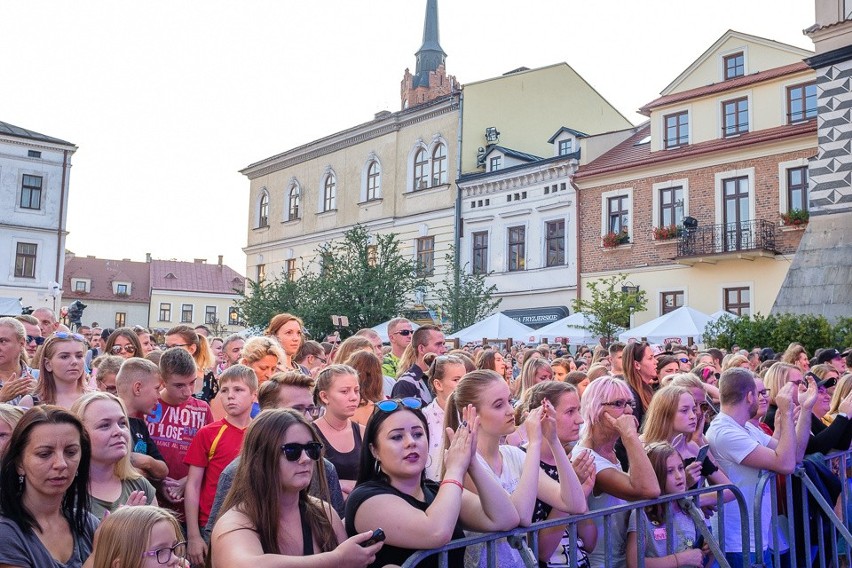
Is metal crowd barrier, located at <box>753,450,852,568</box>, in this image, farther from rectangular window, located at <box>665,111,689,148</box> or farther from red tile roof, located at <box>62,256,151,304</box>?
red tile roof, located at <box>62,256,151,304</box>

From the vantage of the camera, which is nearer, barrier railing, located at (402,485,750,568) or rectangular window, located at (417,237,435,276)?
barrier railing, located at (402,485,750,568)

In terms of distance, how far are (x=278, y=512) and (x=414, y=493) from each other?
2.06ft

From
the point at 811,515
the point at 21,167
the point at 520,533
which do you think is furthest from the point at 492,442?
the point at 21,167

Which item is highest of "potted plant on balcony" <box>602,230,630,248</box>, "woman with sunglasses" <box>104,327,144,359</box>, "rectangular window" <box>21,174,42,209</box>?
"rectangular window" <box>21,174,42,209</box>

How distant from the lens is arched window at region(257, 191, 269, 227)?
44.5 meters

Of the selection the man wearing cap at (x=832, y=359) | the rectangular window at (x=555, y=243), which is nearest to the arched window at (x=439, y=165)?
the rectangular window at (x=555, y=243)

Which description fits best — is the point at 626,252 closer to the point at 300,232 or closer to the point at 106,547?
the point at 300,232

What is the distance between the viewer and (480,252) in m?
32.3

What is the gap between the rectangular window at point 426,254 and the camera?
33438 mm

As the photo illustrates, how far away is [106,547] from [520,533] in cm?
176

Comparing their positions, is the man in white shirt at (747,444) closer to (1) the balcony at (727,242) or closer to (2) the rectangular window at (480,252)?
(1) the balcony at (727,242)

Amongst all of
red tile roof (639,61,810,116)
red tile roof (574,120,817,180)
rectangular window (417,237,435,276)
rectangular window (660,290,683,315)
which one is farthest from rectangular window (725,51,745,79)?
rectangular window (417,237,435,276)

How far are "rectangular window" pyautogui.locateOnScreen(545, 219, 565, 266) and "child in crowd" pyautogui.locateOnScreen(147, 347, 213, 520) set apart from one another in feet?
80.1

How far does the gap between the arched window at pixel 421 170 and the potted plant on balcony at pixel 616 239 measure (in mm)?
9451
